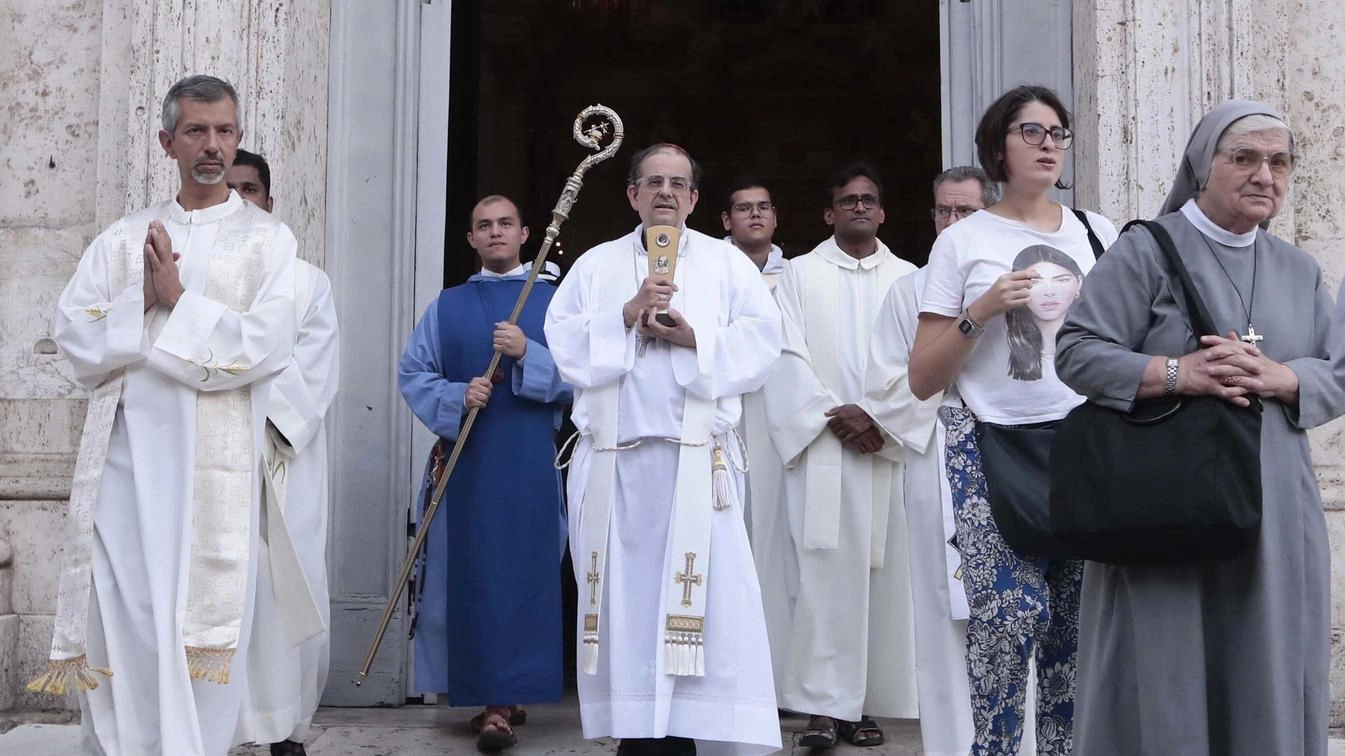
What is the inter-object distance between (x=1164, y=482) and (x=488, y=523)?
3.46 m

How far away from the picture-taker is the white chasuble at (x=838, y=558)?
20.4 feet

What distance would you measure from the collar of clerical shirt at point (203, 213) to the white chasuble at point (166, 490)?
0.17 ft

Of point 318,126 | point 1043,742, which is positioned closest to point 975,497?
point 1043,742

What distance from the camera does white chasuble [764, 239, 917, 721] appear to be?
621cm

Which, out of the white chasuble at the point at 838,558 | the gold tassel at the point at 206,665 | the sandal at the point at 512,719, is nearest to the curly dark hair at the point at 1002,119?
the white chasuble at the point at 838,558

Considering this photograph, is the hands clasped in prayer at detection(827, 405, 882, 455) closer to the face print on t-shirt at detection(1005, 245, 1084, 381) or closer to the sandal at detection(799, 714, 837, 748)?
the sandal at detection(799, 714, 837, 748)

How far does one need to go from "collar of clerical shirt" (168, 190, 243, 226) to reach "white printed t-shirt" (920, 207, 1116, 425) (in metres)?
2.30

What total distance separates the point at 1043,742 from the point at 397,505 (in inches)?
130

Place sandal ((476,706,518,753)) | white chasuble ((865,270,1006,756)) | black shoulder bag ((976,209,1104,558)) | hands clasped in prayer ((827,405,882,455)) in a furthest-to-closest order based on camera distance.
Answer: hands clasped in prayer ((827,405,882,455)) < sandal ((476,706,518,753)) < white chasuble ((865,270,1006,756)) < black shoulder bag ((976,209,1104,558))

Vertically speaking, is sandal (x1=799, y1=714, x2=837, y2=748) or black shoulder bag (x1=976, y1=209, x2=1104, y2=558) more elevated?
black shoulder bag (x1=976, y1=209, x2=1104, y2=558)

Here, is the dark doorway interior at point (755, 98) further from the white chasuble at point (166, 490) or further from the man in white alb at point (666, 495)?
the white chasuble at point (166, 490)

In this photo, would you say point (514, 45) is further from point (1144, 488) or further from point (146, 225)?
point (1144, 488)

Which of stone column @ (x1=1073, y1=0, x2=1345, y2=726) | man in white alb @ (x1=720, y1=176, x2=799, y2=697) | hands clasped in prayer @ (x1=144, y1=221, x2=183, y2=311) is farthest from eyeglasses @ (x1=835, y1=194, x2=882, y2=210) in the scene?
hands clasped in prayer @ (x1=144, y1=221, x2=183, y2=311)

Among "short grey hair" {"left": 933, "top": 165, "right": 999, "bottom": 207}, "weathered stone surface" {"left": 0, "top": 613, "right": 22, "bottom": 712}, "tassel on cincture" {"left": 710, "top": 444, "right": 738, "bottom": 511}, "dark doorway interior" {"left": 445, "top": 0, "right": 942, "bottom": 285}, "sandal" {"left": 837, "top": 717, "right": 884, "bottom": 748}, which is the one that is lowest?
"sandal" {"left": 837, "top": 717, "right": 884, "bottom": 748}
